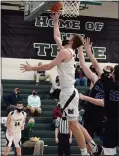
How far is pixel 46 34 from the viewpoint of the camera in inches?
690

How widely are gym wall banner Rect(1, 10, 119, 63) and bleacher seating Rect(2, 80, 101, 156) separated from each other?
4.29 ft

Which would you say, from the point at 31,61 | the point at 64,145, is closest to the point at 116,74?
the point at 64,145

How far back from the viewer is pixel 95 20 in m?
18.3

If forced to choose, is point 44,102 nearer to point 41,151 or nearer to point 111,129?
point 41,151

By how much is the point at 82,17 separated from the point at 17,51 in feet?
10.6

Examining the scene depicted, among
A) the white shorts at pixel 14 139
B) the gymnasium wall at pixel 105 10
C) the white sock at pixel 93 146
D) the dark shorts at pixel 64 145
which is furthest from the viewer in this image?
the gymnasium wall at pixel 105 10

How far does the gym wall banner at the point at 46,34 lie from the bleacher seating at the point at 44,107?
1.31 metres

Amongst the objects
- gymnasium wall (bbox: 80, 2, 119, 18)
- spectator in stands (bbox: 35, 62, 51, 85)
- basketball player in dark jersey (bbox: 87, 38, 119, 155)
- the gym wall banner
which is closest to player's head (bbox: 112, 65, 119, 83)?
basketball player in dark jersey (bbox: 87, 38, 119, 155)

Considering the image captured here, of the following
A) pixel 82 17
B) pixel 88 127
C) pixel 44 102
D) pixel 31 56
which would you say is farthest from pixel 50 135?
pixel 88 127

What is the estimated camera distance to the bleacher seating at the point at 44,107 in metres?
13.6

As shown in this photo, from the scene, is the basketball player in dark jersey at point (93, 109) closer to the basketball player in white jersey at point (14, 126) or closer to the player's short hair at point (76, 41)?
the player's short hair at point (76, 41)

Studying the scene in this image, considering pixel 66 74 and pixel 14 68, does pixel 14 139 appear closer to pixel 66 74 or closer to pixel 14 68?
pixel 66 74

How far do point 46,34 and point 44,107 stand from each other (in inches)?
126

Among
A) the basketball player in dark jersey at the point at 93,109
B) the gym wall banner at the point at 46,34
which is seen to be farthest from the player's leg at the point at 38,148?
the gym wall banner at the point at 46,34
